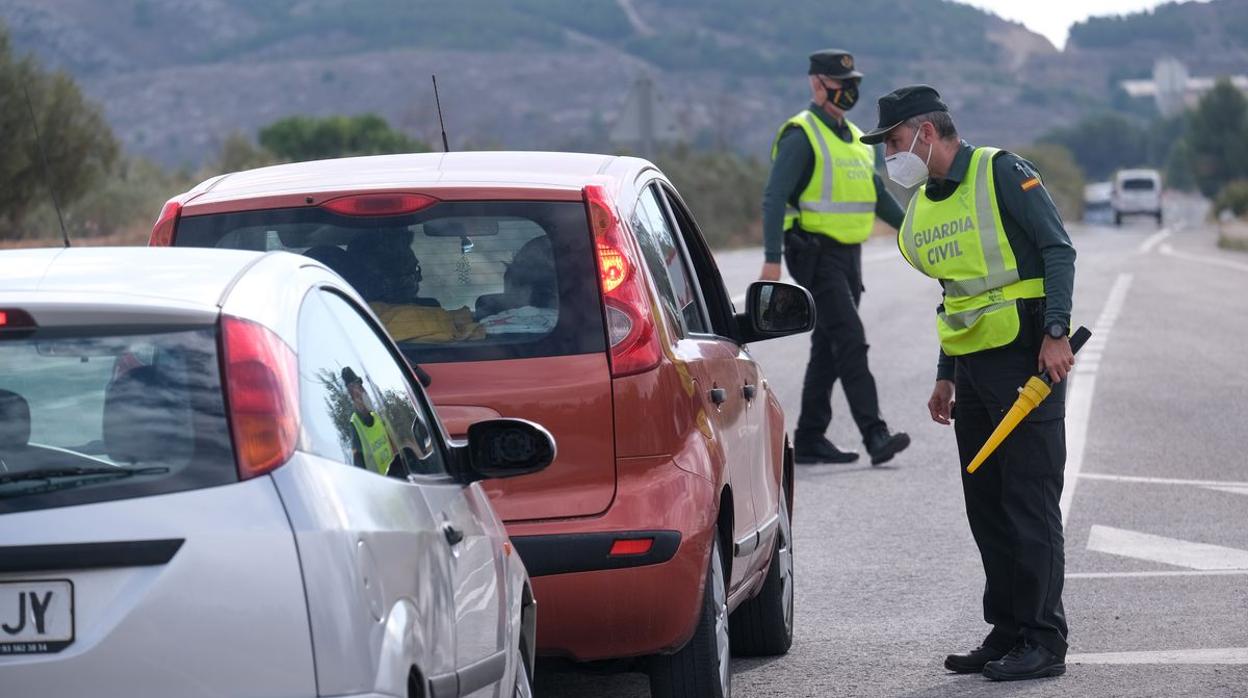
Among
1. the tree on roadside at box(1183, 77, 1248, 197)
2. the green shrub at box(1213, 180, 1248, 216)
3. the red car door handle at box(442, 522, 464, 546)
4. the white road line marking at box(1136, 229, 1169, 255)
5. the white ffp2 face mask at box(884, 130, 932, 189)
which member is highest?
the white ffp2 face mask at box(884, 130, 932, 189)

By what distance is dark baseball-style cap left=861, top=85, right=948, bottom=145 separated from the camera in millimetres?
6637

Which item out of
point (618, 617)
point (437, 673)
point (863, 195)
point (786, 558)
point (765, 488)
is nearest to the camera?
point (437, 673)

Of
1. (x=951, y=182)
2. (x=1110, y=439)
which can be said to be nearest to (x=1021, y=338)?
(x=951, y=182)

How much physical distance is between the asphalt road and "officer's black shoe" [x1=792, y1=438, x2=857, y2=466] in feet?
0.34

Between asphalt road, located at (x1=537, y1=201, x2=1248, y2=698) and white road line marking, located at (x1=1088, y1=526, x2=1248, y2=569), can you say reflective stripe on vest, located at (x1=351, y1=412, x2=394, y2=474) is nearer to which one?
asphalt road, located at (x1=537, y1=201, x2=1248, y2=698)

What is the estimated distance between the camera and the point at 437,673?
11.8 ft

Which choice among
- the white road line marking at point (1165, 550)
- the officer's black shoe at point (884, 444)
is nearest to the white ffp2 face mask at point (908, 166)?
the white road line marking at point (1165, 550)

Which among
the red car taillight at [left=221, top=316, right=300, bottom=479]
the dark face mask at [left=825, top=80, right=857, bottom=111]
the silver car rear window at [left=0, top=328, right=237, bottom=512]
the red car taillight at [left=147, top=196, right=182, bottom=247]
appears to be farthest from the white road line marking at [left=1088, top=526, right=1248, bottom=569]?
the silver car rear window at [left=0, top=328, right=237, bottom=512]

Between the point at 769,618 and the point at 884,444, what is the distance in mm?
4612

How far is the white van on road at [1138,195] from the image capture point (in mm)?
85500

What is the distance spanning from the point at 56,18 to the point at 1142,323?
7201 inches

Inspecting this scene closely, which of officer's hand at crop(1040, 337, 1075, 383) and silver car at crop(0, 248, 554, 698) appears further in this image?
officer's hand at crop(1040, 337, 1075, 383)

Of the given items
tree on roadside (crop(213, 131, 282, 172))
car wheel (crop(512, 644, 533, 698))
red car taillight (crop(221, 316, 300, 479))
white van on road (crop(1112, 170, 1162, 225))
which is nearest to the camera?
red car taillight (crop(221, 316, 300, 479))

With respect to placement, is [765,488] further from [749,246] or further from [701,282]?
[749,246]
